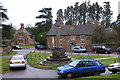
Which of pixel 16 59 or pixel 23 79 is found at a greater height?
pixel 16 59

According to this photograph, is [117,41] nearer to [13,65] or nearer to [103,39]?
[103,39]

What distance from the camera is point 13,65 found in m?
17.6

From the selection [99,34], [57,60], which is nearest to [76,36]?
[99,34]

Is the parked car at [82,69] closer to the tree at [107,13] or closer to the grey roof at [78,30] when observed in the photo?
the grey roof at [78,30]

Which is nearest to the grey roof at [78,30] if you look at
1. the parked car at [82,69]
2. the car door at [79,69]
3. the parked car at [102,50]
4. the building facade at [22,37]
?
the parked car at [102,50]

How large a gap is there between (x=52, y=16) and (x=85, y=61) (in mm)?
57348

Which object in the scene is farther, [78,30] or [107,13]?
[107,13]

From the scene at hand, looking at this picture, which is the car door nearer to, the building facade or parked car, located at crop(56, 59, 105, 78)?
parked car, located at crop(56, 59, 105, 78)

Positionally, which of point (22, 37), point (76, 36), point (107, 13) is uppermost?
point (107, 13)

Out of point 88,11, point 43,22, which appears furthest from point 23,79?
point 88,11

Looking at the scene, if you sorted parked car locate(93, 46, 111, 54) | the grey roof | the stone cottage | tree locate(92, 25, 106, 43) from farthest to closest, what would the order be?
the grey roof
the stone cottage
tree locate(92, 25, 106, 43)
parked car locate(93, 46, 111, 54)

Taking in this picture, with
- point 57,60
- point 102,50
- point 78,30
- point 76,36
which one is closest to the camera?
point 57,60

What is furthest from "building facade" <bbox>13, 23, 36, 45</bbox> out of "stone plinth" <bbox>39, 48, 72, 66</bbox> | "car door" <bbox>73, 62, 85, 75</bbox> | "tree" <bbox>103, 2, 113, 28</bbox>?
"car door" <bbox>73, 62, 85, 75</bbox>

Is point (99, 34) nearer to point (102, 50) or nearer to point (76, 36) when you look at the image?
point (102, 50)
